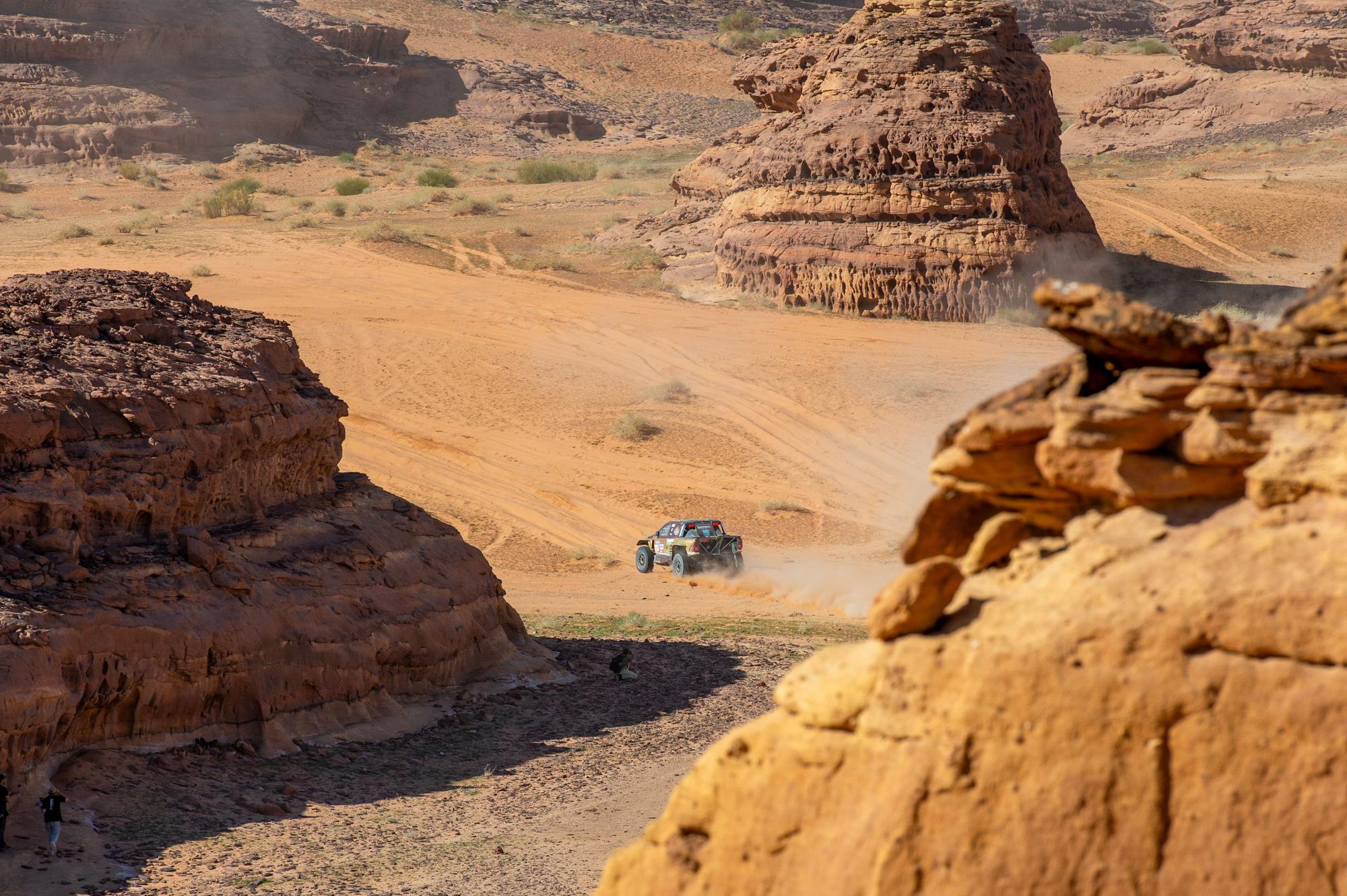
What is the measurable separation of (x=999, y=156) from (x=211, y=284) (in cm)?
2064

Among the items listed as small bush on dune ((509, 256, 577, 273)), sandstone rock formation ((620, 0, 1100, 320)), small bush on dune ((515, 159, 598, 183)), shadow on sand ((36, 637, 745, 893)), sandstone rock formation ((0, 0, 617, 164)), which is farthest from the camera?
small bush on dune ((515, 159, 598, 183))

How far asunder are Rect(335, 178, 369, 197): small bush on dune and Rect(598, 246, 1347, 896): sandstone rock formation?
2031 inches

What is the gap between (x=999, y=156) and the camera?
3391cm

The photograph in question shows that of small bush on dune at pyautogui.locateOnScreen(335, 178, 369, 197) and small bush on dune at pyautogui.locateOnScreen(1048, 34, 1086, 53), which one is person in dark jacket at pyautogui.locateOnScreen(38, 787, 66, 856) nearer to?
small bush on dune at pyautogui.locateOnScreen(335, 178, 369, 197)

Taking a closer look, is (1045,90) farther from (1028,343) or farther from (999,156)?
(1028,343)

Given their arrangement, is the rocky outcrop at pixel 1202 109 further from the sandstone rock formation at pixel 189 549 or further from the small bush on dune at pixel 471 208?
the sandstone rock formation at pixel 189 549

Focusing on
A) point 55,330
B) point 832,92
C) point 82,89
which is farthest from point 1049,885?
point 82,89

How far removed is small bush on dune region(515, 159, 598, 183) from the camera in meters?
58.2

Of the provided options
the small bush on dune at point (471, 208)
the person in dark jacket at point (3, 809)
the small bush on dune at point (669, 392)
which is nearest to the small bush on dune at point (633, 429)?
the small bush on dune at point (669, 392)

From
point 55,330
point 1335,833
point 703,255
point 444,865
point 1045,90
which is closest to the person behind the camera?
point 1335,833

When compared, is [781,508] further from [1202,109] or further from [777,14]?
[777,14]

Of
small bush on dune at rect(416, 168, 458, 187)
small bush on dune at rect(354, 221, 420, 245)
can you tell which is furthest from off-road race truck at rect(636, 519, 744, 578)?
small bush on dune at rect(416, 168, 458, 187)

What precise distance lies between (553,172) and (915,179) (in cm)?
2725

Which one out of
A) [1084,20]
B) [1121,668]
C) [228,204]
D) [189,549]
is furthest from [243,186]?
[1084,20]
